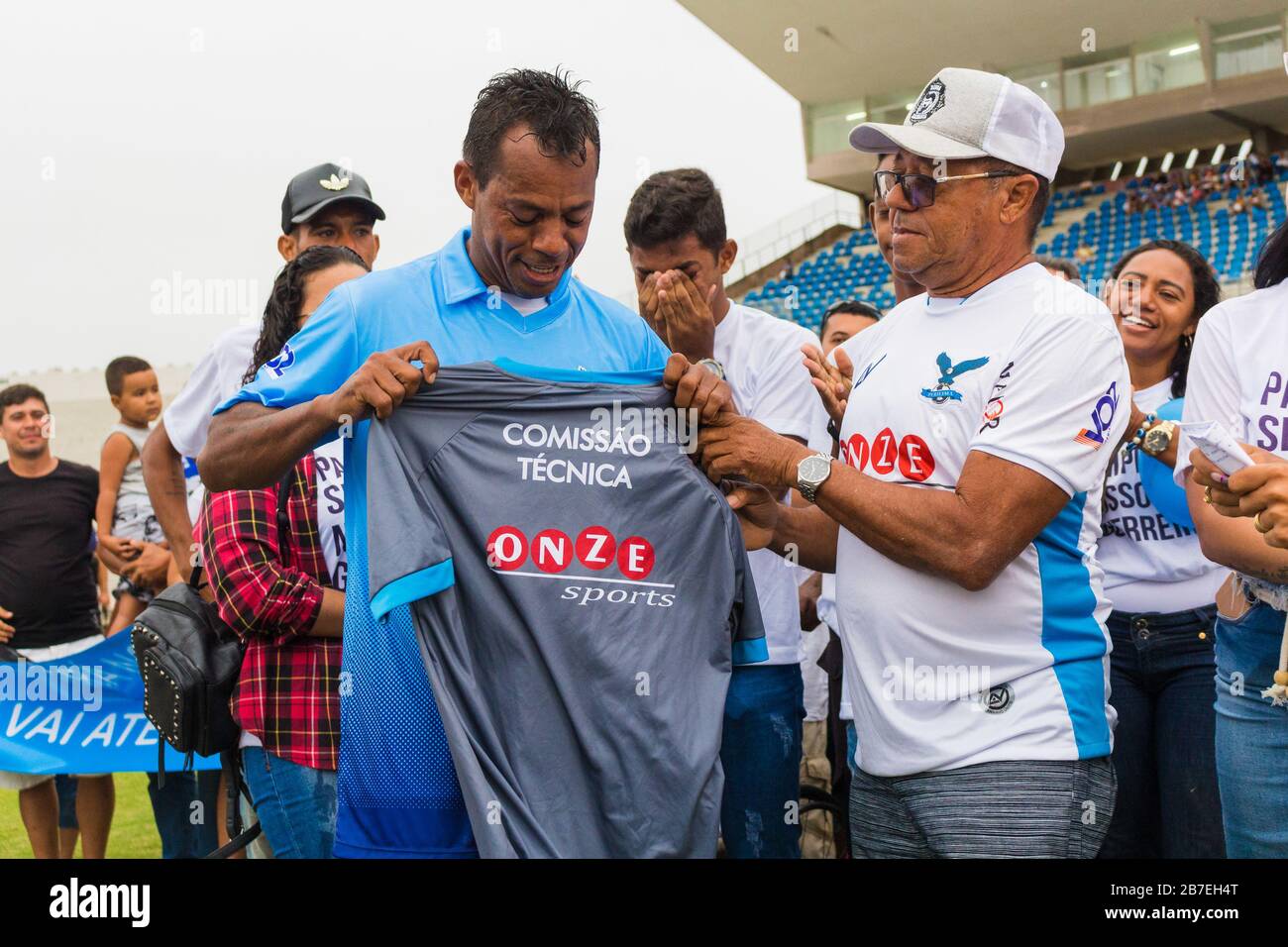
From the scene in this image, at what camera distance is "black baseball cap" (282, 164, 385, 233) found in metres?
3.68

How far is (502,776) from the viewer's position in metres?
1.97

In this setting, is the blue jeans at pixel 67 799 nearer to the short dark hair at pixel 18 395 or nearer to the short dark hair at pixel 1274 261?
the short dark hair at pixel 18 395

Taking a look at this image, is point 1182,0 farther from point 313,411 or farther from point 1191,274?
point 313,411

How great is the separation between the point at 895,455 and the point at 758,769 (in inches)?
41.4

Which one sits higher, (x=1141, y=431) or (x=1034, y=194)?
(x=1034, y=194)

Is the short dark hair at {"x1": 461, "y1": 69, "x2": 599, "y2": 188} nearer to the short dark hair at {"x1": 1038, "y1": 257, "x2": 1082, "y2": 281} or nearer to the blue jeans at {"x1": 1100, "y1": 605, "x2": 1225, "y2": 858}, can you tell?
the blue jeans at {"x1": 1100, "y1": 605, "x2": 1225, "y2": 858}

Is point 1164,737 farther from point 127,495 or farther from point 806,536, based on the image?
point 127,495

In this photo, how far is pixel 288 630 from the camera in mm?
2520

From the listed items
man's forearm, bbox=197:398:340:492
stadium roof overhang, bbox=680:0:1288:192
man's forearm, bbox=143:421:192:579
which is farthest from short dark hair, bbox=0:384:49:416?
stadium roof overhang, bbox=680:0:1288:192

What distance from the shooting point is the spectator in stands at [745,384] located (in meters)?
2.86

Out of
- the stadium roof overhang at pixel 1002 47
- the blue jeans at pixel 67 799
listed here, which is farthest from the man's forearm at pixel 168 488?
the stadium roof overhang at pixel 1002 47

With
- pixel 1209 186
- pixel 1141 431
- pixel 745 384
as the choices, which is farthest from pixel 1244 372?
pixel 1209 186
